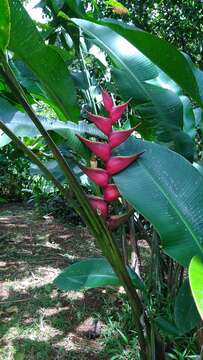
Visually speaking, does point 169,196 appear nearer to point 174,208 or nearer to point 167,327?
point 174,208

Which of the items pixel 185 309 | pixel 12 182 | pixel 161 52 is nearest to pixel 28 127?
pixel 161 52

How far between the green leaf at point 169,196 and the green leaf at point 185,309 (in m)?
0.14

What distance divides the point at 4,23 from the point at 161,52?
1.28 ft

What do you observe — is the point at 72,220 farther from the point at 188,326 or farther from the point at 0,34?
the point at 0,34

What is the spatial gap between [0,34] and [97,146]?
0.34m

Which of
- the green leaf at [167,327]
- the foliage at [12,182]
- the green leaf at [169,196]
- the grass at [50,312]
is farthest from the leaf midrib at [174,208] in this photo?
the foliage at [12,182]

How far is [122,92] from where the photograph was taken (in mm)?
1176

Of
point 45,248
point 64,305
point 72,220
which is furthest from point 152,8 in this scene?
point 64,305

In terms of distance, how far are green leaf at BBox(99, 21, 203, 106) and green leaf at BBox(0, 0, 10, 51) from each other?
0.29m

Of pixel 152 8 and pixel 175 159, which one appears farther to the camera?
pixel 152 8

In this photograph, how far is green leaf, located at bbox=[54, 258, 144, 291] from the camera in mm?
1204

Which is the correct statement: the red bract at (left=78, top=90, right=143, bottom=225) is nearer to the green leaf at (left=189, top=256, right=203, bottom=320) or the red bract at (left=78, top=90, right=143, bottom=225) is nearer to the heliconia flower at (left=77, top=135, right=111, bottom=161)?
the heliconia flower at (left=77, top=135, right=111, bottom=161)

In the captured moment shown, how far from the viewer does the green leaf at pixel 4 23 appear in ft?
2.26

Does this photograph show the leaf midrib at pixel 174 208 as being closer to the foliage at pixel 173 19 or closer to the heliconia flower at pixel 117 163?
the heliconia flower at pixel 117 163
